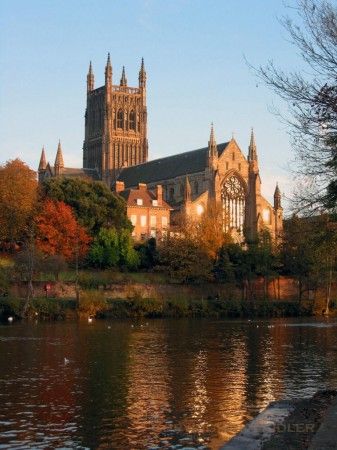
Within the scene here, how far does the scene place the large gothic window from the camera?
115625 mm

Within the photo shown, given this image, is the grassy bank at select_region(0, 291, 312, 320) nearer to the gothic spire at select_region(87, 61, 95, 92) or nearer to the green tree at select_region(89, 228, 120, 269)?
the green tree at select_region(89, 228, 120, 269)

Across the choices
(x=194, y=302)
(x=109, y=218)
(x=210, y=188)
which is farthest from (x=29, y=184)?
(x=210, y=188)

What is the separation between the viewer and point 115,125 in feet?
496

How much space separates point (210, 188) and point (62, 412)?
301ft

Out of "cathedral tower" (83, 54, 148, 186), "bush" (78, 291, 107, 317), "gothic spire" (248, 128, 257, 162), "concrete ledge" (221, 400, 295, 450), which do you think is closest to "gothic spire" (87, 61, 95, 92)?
"cathedral tower" (83, 54, 148, 186)

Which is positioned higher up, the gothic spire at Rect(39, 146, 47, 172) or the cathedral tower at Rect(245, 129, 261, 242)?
the gothic spire at Rect(39, 146, 47, 172)

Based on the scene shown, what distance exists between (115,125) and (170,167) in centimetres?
3306

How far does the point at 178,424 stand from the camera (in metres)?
20.4

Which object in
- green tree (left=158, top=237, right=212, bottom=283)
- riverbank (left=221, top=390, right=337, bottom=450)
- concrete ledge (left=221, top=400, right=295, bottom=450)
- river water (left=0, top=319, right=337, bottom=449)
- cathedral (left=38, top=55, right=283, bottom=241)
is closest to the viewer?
riverbank (left=221, top=390, right=337, bottom=450)

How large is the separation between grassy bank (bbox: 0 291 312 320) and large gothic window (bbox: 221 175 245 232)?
126ft

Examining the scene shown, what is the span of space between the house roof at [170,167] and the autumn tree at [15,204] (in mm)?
41280

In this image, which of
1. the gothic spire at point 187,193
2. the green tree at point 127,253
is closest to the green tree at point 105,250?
the green tree at point 127,253

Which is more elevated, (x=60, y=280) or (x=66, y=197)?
(x=66, y=197)

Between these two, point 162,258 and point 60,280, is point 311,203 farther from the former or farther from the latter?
point 162,258
